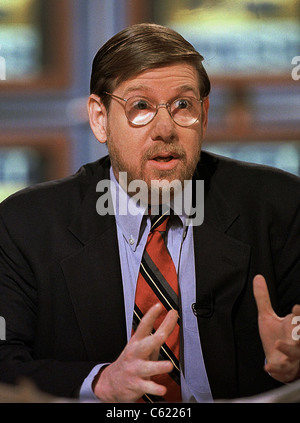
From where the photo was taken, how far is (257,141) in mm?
1650

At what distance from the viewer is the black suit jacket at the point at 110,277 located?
1.36 m

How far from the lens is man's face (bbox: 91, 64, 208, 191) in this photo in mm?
1324

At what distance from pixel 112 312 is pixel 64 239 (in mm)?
204

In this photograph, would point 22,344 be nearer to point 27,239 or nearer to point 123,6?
point 27,239

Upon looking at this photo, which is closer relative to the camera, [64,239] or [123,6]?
[64,239]

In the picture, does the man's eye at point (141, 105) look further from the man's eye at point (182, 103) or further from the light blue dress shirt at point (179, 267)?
the light blue dress shirt at point (179, 267)

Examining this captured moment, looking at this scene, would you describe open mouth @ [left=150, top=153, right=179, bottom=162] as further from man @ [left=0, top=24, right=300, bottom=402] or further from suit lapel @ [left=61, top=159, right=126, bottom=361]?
suit lapel @ [left=61, top=159, right=126, bottom=361]

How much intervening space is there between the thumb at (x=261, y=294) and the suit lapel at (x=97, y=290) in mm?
314

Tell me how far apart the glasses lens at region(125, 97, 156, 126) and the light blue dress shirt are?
0.64ft

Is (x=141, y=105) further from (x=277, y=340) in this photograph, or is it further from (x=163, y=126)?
(x=277, y=340)
